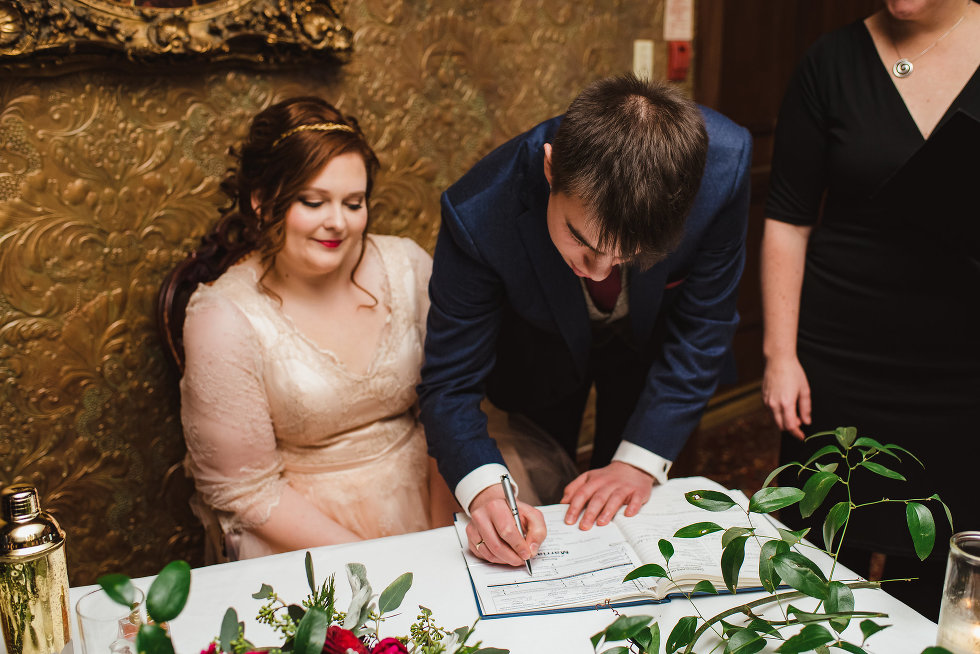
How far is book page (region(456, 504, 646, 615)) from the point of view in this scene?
42.1 inches

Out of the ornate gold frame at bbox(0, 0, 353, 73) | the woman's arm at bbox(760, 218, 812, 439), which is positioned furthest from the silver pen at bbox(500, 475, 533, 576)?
the ornate gold frame at bbox(0, 0, 353, 73)

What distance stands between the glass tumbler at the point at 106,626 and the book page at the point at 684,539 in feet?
2.14

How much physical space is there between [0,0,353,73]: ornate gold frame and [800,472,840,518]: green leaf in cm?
162

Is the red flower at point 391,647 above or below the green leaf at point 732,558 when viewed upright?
above

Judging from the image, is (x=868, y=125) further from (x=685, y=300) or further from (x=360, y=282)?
(x=360, y=282)

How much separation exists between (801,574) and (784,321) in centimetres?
98

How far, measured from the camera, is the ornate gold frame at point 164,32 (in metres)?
1.63

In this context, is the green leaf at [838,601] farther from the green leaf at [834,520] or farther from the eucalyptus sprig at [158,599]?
the eucalyptus sprig at [158,599]

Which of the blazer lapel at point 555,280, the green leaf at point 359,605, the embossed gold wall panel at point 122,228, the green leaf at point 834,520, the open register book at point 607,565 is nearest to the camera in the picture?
the green leaf at point 359,605

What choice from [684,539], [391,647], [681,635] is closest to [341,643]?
[391,647]

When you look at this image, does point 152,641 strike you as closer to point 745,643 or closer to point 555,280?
point 745,643

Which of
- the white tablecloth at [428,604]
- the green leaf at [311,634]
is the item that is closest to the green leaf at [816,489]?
the white tablecloth at [428,604]

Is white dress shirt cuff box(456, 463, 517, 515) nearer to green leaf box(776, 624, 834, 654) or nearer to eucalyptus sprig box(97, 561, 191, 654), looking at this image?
green leaf box(776, 624, 834, 654)

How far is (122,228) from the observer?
6.25 ft
